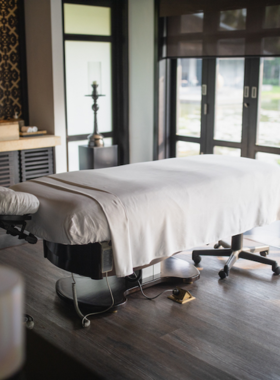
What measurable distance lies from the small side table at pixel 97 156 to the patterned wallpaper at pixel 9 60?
2.70 ft

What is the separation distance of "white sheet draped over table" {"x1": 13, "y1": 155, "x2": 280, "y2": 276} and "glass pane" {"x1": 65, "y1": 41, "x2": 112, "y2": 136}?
1.87 metres

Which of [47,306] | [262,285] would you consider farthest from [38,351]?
[262,285]

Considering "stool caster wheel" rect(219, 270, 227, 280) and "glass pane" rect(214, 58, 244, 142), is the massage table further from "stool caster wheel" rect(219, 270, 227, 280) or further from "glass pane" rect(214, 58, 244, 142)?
"glass pane" rect(214, 58, 244, 142)

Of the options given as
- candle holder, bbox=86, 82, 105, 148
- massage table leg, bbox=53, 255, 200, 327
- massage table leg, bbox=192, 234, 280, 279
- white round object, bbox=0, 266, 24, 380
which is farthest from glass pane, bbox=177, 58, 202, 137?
white round object, bbox=0, 266, 24, 380

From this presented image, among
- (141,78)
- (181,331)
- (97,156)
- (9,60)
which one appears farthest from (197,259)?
(9,60)

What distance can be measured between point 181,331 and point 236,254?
94 centimetres

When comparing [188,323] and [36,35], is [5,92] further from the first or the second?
[188,323]

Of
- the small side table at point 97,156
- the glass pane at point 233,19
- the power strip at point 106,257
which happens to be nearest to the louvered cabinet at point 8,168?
the small side table at point 97,156

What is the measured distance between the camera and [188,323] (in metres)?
2.52

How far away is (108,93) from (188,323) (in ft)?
10.6

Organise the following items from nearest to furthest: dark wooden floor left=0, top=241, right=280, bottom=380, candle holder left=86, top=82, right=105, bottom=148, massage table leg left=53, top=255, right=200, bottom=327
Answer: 1. dark wooden floor left=0, top=241, right=280, bottom=380
2. massage table leg left=53, top=255, right=200, bottom=327
3. candle holder left=86, top=82, right=105, bottom=148

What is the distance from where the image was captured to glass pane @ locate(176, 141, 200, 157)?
5247 millimetres

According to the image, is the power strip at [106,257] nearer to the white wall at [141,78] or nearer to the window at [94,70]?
the window at [94,70]

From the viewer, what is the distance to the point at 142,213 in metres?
2.43
